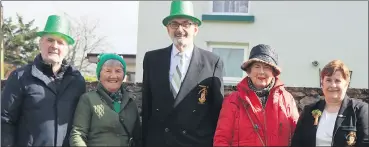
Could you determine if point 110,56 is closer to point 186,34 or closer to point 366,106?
point 186,34

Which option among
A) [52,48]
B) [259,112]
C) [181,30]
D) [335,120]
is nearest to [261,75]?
[259,112]

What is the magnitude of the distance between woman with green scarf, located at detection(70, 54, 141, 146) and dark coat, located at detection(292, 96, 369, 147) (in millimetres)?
1369

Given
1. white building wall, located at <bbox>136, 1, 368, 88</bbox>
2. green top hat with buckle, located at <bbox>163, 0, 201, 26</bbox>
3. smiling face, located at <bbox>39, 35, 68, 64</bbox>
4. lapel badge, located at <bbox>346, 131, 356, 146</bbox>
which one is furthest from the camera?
white building wall, located at <bbox>136, 1, 368, 88</bbox>

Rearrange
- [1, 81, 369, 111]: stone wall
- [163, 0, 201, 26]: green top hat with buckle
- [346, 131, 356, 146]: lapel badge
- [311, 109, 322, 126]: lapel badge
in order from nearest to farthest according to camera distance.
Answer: [346, 131, 356, 146]: lapel badge → [311, 109, 322, 126]: lapel badge → [163, 0, 201, 26]: green top hat with buckle → [1, 81, 369, 111]: stone wall

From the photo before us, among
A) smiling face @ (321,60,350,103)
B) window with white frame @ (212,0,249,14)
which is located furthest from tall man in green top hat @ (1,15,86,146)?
window with white frame @ (212,0,249,14)

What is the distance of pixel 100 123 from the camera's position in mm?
3912

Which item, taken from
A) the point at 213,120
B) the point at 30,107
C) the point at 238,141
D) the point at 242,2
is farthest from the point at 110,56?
the point at 242,2

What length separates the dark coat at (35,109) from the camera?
12.5 feet

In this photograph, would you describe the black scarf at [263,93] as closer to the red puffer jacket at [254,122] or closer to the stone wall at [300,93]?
the red puffer jacket at [254,122]

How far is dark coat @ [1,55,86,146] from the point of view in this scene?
3.81 meters

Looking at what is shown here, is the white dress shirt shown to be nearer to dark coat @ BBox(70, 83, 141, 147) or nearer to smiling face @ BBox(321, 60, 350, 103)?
dark coat @ BBox(70, 83, 141, 147)

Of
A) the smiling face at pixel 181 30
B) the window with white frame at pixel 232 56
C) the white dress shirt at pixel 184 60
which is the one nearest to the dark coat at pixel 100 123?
the white dress shirt at pixel 184 60

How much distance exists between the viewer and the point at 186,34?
412 cm

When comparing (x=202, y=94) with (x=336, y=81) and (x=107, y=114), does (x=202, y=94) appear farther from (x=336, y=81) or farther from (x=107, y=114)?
(x=336, y=81)
